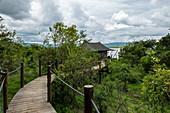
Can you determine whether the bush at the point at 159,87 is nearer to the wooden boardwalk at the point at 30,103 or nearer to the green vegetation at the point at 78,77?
the green vegetation at the point at 78,77

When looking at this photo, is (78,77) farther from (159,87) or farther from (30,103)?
(159,87)

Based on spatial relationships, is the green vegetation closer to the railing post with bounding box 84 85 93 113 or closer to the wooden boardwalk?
the wooden boardwalk

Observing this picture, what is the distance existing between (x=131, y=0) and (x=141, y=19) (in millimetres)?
10601

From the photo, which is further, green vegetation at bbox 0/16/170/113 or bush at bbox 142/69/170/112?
green vegetation at bbox 0/16/170/113

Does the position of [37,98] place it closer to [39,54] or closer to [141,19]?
[39,54]

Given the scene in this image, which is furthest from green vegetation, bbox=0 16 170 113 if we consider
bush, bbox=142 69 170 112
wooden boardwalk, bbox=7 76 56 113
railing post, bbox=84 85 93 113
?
railing post, bbox=84 85 93 113

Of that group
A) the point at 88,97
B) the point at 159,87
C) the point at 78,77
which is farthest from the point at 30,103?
the point at 159,87

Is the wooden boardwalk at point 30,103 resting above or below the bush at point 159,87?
below

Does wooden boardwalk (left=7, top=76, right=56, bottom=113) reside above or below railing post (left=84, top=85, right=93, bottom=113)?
below

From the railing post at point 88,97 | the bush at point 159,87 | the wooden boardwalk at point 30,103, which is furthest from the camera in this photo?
the wooden boardwalk at point 30,103

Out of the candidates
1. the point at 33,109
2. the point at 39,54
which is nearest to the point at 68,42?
the point at 39,54

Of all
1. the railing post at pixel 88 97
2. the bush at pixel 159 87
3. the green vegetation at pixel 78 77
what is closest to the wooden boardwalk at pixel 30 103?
the green vegetation at pixel 78 77

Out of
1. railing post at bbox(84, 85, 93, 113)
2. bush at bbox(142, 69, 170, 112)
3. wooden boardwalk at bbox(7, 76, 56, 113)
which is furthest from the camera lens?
wooden boardwalk at bbox(7, 76, 56, 113)

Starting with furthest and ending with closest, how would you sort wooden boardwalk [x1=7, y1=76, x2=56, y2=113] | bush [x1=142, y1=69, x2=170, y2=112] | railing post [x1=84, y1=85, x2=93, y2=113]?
wooden boardwalk [x1=7, y1=76, x2=56, y2=113] → bush [x1=142, y1=69, x2=170, y2=112] → railing post [x1=84, y1=85, x2=93, y2=113]
